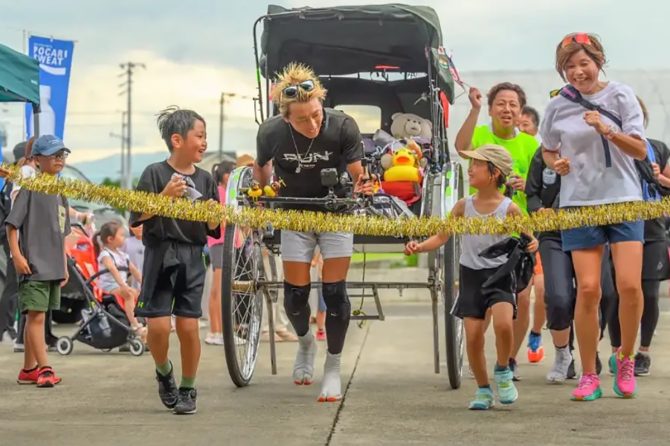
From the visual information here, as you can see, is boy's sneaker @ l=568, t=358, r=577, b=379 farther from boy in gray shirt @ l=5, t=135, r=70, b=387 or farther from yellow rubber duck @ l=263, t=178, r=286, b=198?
boy in gray shirt @ l=5, t=135, r=70, b=387

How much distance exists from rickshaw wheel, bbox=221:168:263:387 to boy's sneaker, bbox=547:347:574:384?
193 centimetres

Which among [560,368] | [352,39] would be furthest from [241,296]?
[352,39]

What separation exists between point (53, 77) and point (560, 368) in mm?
8477

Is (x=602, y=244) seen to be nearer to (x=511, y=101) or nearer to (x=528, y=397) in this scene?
(x=528, y=397)

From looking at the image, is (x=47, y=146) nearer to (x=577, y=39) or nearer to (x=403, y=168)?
(x=403, y=168)

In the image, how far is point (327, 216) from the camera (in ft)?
22.0

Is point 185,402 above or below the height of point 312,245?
below

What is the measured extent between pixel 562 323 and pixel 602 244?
1086 mm

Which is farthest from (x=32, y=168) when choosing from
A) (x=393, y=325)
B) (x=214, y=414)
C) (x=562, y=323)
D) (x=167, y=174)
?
(x=393, y=325)

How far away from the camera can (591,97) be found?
6.59 meters

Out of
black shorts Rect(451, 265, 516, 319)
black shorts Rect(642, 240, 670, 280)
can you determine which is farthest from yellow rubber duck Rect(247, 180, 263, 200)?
black shorts Rect(642, 240, 670, 280)

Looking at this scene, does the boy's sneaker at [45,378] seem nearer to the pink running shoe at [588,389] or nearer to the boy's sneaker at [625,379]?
the pink running shoe at [588,389]

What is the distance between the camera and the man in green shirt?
7910 mm

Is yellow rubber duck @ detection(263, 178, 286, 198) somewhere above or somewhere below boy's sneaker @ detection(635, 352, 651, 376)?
above
